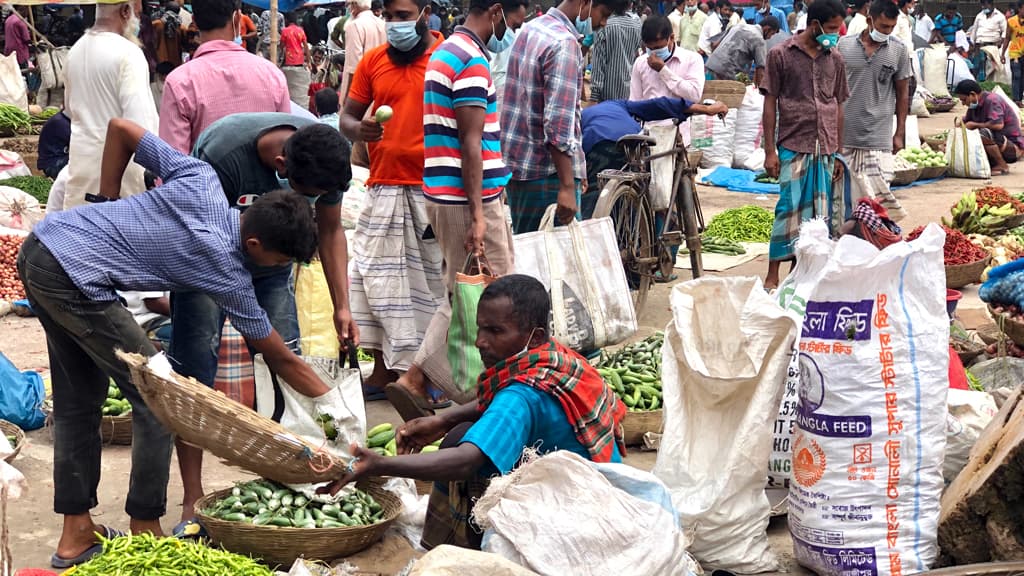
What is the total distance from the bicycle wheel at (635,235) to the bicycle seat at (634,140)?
0.91ft

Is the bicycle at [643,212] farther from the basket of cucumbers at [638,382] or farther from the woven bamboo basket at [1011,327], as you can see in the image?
the woven bamboo basket at [1011,327]

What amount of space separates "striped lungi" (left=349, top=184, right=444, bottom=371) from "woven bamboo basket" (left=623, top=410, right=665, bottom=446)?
1069 millimetres

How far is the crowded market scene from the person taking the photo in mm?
3309

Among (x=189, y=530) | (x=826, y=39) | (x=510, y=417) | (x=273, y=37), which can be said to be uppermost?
(x=826, y=39)

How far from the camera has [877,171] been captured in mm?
8719

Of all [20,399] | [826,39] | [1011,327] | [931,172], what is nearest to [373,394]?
[20,399]

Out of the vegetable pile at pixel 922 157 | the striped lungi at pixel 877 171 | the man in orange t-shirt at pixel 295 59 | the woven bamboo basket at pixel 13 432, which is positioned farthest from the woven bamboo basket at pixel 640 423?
the man in orange t-shirt at pixel 295 59

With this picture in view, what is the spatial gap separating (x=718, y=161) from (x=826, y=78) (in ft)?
19.3

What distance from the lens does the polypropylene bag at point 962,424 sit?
4.27 metres

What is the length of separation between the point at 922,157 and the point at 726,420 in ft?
32.9

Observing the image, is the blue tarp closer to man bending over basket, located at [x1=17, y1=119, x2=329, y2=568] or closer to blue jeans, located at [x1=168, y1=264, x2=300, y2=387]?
blue jeans, located at [x1=168, y1=264, x2=300, y2=387]

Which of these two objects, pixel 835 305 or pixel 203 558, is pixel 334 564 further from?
pixel 835 305

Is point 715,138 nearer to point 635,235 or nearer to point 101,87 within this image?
point 635,235

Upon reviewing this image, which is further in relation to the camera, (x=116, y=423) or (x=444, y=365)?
(x=116, y=423)
